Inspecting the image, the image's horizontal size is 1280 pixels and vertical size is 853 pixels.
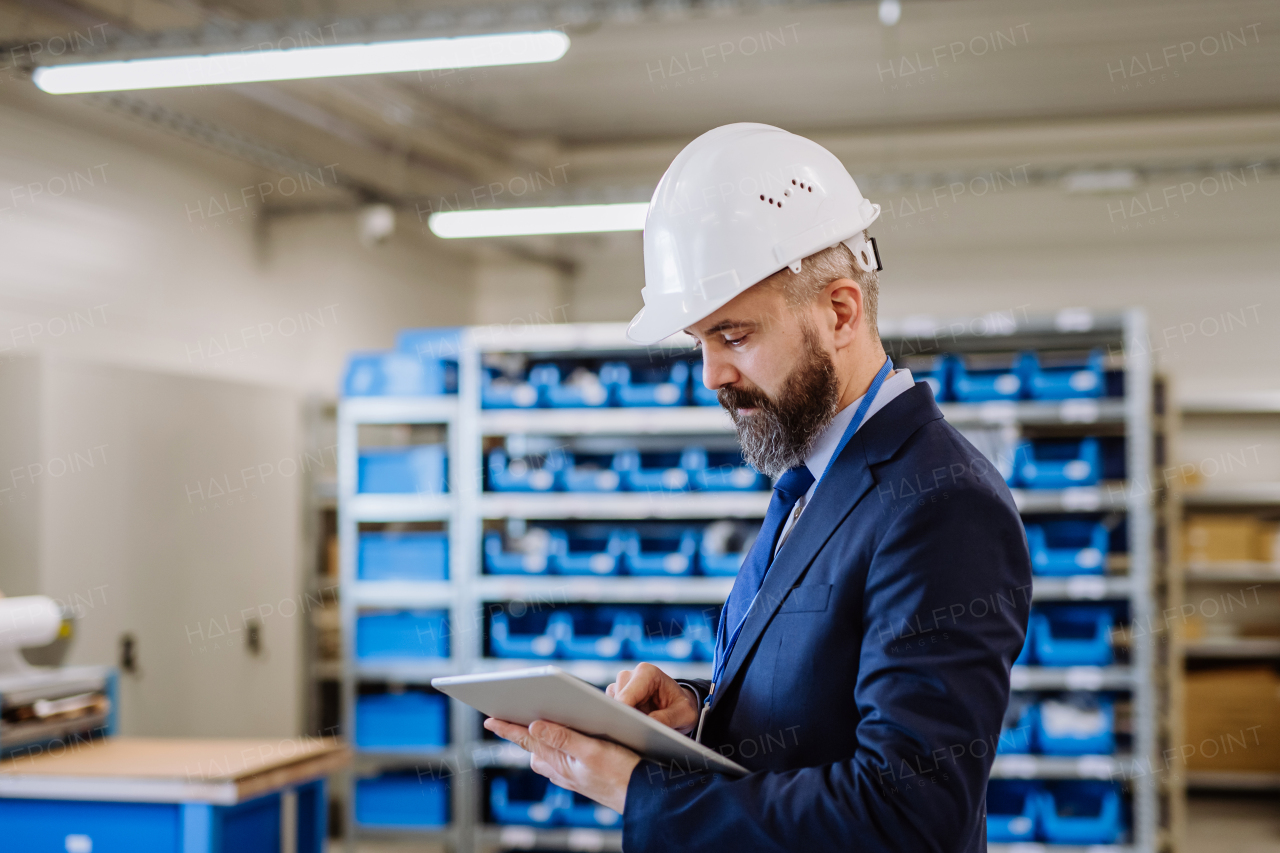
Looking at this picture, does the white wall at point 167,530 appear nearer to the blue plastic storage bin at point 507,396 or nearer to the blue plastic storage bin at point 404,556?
the blue plastic storage bin at point 404,556

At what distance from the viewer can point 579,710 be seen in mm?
1332

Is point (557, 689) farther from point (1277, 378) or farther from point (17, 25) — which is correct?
point (1277, 378)

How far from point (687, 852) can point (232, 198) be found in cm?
627

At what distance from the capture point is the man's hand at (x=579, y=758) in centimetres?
136

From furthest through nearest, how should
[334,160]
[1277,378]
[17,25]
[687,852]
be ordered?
[1277,378], [334,160], [17,25], [687,852]

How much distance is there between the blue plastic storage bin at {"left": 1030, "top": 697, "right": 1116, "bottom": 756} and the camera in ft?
15.5

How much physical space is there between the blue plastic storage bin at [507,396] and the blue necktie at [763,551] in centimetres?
364

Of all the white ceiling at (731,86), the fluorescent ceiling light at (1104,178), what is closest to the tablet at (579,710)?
the white ceiling at (731,86)

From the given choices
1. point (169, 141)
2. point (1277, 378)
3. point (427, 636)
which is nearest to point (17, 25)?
point (169, 141)

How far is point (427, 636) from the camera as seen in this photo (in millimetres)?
5332

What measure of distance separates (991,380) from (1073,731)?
1.59 metres

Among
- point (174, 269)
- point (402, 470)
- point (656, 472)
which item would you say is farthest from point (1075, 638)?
point (174, 269)

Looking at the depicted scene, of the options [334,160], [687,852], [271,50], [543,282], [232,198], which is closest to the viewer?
[687,852]

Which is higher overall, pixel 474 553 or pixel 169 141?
pixel 169 141
